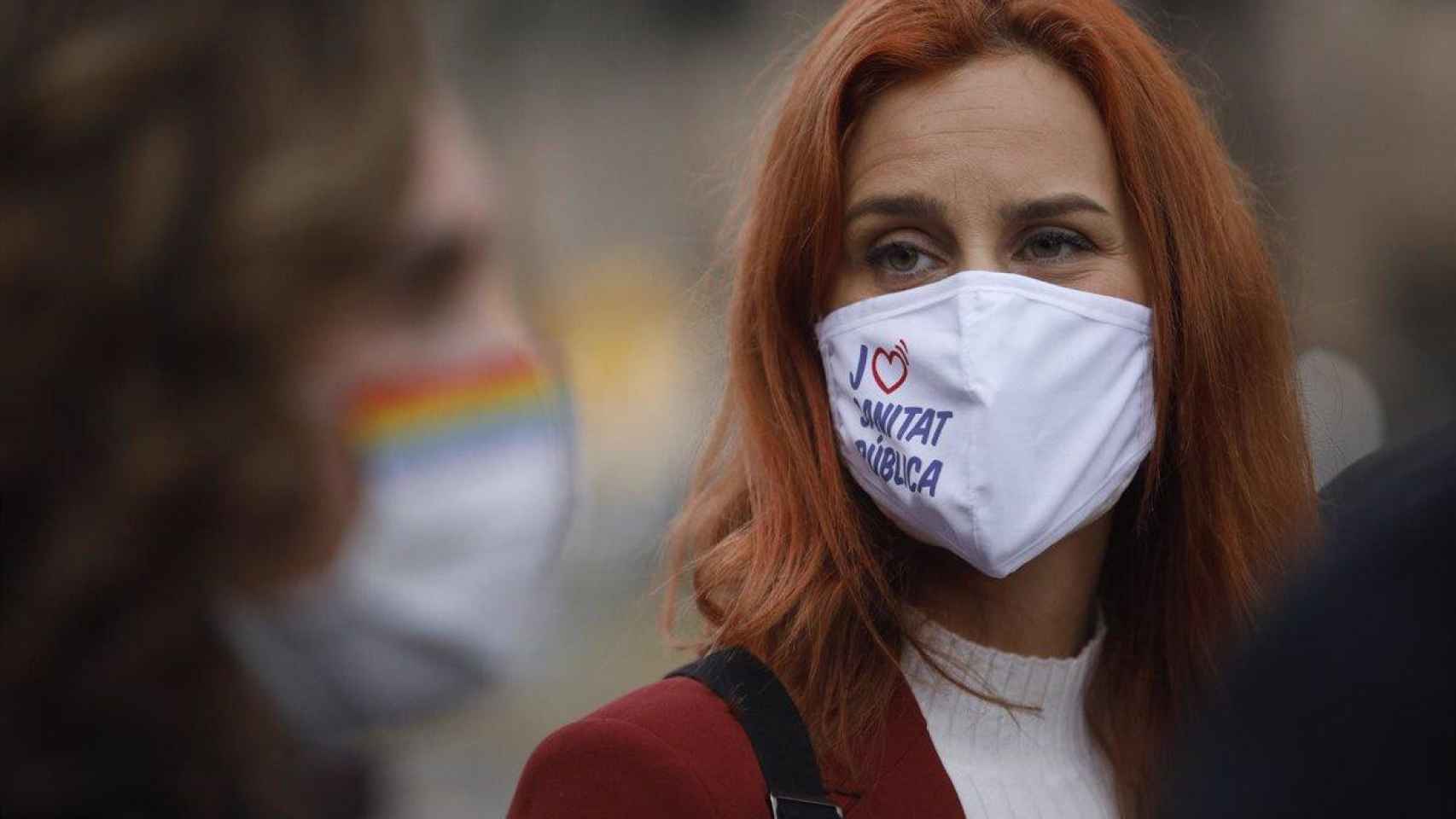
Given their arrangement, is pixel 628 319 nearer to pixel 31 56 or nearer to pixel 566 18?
pixel 566 18

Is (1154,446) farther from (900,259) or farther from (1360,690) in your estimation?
(1360,690)

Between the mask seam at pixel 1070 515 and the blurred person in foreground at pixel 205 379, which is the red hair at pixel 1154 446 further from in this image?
the blurred person in foreground at pixel 205 379

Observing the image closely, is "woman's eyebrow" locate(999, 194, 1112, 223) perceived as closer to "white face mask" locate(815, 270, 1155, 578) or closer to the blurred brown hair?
"white face mask" locate(815, 270, 1155, 578)

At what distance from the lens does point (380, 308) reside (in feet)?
3.50

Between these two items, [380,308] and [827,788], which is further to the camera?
[827,788]

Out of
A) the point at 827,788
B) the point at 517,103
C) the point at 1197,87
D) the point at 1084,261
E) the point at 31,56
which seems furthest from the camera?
the point at 517,103

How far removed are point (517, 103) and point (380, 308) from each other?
Answer: 9854 millimetres

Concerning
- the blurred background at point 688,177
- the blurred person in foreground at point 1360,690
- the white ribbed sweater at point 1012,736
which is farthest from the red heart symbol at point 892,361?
the blurred background at point 688,177

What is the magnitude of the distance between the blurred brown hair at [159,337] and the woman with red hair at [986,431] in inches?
45.8

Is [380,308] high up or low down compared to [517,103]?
down

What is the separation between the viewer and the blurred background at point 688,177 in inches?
389

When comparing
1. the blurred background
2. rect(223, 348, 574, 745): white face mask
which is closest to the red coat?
rect(223, 348, 574, 745): white face mask

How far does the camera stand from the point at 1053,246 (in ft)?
7.84

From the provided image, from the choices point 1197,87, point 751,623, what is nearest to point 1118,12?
point 1197,87
